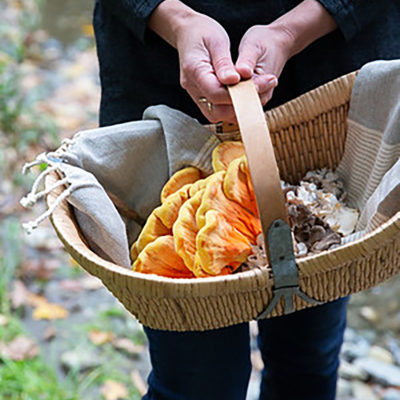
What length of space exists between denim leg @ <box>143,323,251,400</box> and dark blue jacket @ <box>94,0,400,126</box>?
0.39 meters

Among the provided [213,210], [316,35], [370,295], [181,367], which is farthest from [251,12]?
[370,295]

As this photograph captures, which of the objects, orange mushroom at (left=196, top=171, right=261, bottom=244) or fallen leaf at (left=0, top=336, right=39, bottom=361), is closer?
orange mushroom at (left=196, top=171, right=261, bottom=244)

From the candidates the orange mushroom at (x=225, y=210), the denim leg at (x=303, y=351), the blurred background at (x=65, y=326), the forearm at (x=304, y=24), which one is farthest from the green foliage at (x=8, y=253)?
the forearm at (x=304, y=24)

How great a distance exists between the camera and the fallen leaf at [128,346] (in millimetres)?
1740

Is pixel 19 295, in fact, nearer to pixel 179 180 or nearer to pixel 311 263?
pixel 179 180

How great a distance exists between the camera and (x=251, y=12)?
3.44 ft

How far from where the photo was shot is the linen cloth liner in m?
1.00

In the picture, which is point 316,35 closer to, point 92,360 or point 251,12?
point 251,12

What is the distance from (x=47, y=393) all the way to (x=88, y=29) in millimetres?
2778

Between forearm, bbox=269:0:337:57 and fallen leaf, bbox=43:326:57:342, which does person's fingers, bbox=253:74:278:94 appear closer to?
forearm, bbox=269:0:337:57

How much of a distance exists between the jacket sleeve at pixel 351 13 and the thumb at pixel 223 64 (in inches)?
8.6

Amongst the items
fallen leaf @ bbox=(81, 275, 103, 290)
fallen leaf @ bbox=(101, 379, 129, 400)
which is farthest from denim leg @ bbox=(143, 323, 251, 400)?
fallen leaf @ bbox=(81, 275, 103, 290)

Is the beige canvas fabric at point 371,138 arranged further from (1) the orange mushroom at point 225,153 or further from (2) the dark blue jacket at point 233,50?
(1) the orange mushroom at point 225,153

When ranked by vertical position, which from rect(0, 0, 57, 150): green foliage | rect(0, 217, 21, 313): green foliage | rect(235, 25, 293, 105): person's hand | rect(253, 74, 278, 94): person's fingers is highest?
rect(235, 25, 293, 105): person's hand
